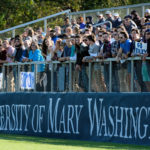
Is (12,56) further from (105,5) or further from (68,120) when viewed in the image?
(105,5)

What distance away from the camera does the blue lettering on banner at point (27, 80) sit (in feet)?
56.6

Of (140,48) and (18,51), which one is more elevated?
(18,51)

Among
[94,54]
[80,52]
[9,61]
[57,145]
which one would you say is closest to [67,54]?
[80,52]

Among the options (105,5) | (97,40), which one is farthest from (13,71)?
(105,5)

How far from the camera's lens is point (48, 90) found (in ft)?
55.0

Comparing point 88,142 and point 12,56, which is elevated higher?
point 12,56

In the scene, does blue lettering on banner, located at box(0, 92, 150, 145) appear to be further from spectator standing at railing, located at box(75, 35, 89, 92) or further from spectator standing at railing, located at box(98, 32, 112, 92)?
spectator standing at railing, located at box(98, 32, 112, 92)

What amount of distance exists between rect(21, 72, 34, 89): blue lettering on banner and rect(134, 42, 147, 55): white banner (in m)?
3.73

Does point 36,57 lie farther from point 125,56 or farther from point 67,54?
point 125,56

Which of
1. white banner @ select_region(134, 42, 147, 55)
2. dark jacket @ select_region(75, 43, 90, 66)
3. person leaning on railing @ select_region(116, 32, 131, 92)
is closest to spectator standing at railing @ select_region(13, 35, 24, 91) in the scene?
dark jacket @ select_region(75, 43, 90, 66)

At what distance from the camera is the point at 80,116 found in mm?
14891

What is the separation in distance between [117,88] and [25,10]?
87.7 feet

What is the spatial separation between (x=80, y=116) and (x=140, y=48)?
7.21 feet

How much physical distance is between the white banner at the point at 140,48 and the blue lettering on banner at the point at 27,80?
3.73m
